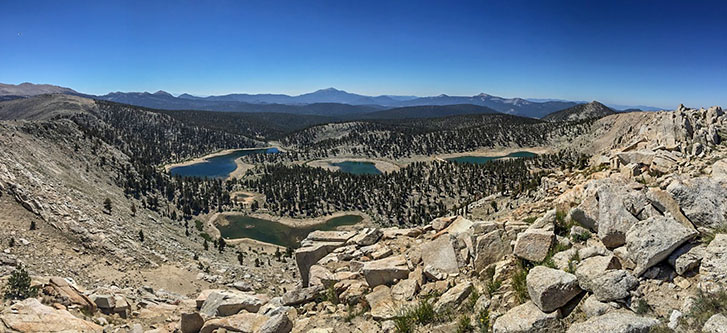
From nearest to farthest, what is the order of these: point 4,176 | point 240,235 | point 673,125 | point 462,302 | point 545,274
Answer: point 545,274
point 462,302
point 673,125
point 4,176
point 240,235

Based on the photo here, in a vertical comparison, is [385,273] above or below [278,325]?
above

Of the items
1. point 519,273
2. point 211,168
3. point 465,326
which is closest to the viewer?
point 465,326

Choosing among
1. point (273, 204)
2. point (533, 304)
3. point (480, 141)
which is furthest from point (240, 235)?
point (480, 141)

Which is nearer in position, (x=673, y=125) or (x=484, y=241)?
(x=484, y=241)

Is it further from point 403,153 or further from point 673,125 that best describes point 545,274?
point 403,153

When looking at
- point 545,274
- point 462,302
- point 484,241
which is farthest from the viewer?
point 484,241

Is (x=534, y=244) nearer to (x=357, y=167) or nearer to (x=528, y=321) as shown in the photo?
(x=528, y=321)

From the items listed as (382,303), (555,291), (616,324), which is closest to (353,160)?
(382,303)
